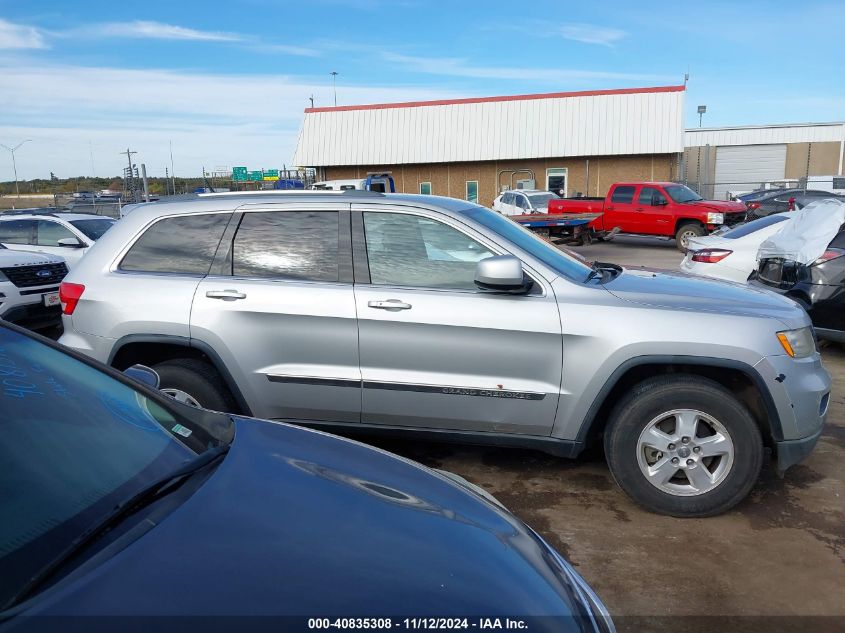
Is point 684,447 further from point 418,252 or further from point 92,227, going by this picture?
point 92,227

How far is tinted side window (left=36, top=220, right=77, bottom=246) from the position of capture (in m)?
10.9

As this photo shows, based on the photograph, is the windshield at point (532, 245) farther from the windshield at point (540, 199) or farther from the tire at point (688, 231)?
the windshield at point (540, 199)

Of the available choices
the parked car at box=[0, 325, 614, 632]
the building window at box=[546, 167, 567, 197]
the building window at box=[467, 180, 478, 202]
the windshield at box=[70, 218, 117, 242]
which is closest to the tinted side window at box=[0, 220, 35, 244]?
the windshield at box=[70, 218, 117, 242]

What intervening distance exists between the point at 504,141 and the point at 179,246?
28508 mm

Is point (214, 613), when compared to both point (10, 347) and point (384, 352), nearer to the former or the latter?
point (10, 347)

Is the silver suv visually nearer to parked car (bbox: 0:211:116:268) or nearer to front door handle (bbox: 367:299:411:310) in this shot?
front door handle (bbox: 367:299:411:310)

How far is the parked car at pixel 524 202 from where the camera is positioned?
21.8 meters

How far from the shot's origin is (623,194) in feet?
66.5

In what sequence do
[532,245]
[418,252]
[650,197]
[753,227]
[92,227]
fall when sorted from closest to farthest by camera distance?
1. [418,252]
2. [532,245]
3. [753,227]
4. [92,227]
5. [650,197]

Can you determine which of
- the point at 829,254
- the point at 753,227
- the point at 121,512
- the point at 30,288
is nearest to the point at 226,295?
the point at 121,512

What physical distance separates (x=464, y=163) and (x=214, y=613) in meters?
32.3

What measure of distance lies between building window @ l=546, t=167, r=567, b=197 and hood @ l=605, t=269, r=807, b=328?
28.2 metres

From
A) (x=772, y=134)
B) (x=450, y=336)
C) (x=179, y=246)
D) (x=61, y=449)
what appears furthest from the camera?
(x=772, y=134)

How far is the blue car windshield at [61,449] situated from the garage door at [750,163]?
41.0 metres
